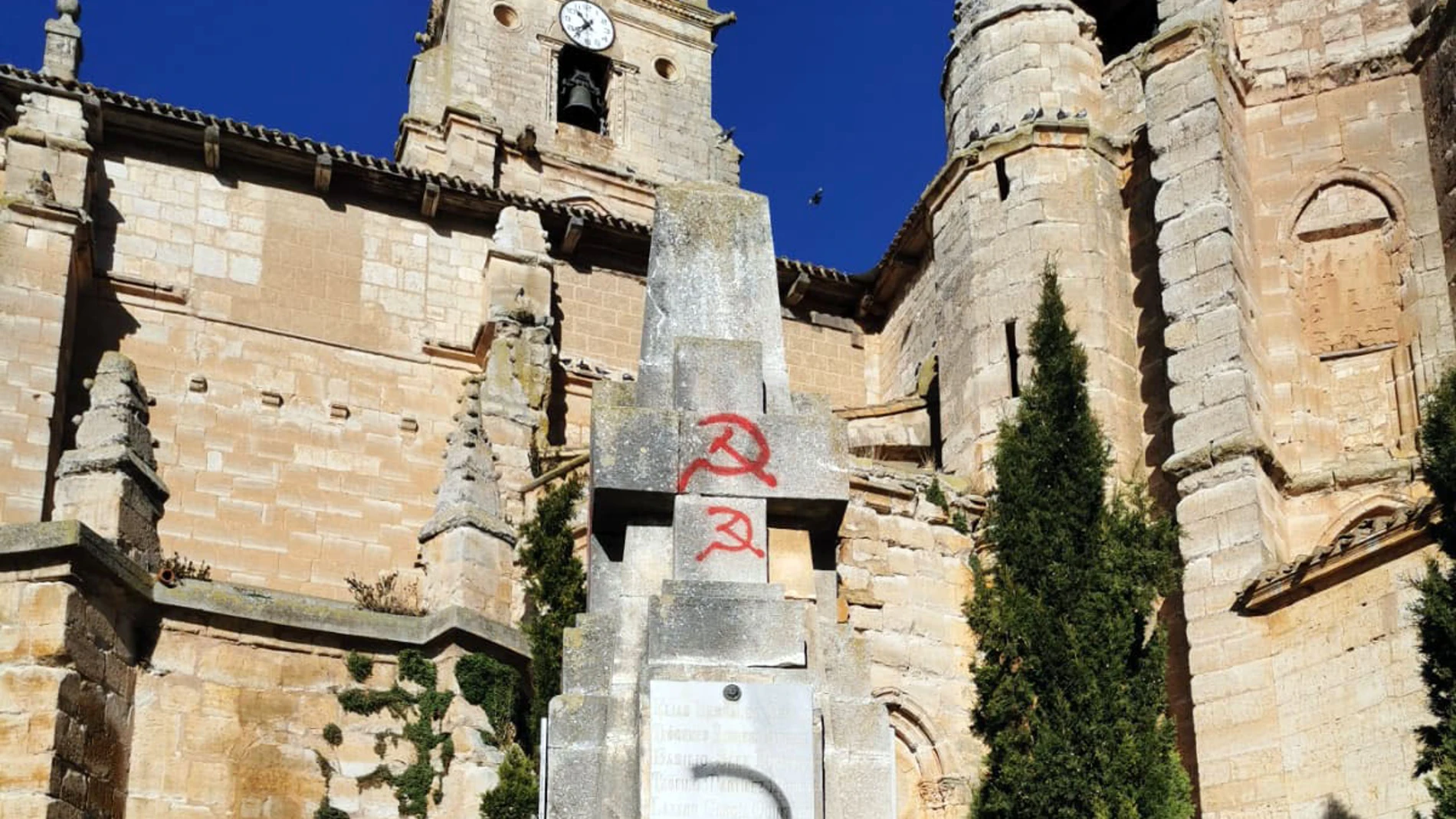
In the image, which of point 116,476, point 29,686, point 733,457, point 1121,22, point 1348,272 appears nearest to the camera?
point 733,457

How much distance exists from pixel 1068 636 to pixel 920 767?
4782 mm

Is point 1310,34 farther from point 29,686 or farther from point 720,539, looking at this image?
point 720,539

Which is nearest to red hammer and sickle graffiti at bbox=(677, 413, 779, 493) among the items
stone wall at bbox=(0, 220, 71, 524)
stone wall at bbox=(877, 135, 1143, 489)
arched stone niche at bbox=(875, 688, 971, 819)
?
arched stone niche at bbox=(875, 688, 971, 819)

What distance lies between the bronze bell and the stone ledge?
60.4 feet

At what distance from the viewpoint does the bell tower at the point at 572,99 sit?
2928 centimetres

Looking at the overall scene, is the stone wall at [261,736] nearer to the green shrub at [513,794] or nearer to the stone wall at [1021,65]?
the green shrub at [513,794]

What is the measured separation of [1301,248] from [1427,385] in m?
2.14

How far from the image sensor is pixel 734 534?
7980mm

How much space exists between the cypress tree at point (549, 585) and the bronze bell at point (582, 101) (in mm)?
13915

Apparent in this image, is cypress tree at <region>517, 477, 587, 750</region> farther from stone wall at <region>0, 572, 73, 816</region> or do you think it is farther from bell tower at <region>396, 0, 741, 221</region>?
bell tower at <region>396, 0, 741, 221</region>

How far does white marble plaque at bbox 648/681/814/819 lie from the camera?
24.6 ft

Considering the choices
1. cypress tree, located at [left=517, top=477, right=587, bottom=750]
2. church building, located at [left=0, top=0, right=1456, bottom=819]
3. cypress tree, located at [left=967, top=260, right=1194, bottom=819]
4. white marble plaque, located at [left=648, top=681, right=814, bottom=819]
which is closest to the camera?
white marble plaque, located at [left=648, top=681, right=814, bottom=819]

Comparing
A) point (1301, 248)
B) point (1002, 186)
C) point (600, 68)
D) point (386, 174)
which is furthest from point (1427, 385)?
point (600, 68)

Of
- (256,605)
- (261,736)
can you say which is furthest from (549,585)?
(261,736)
